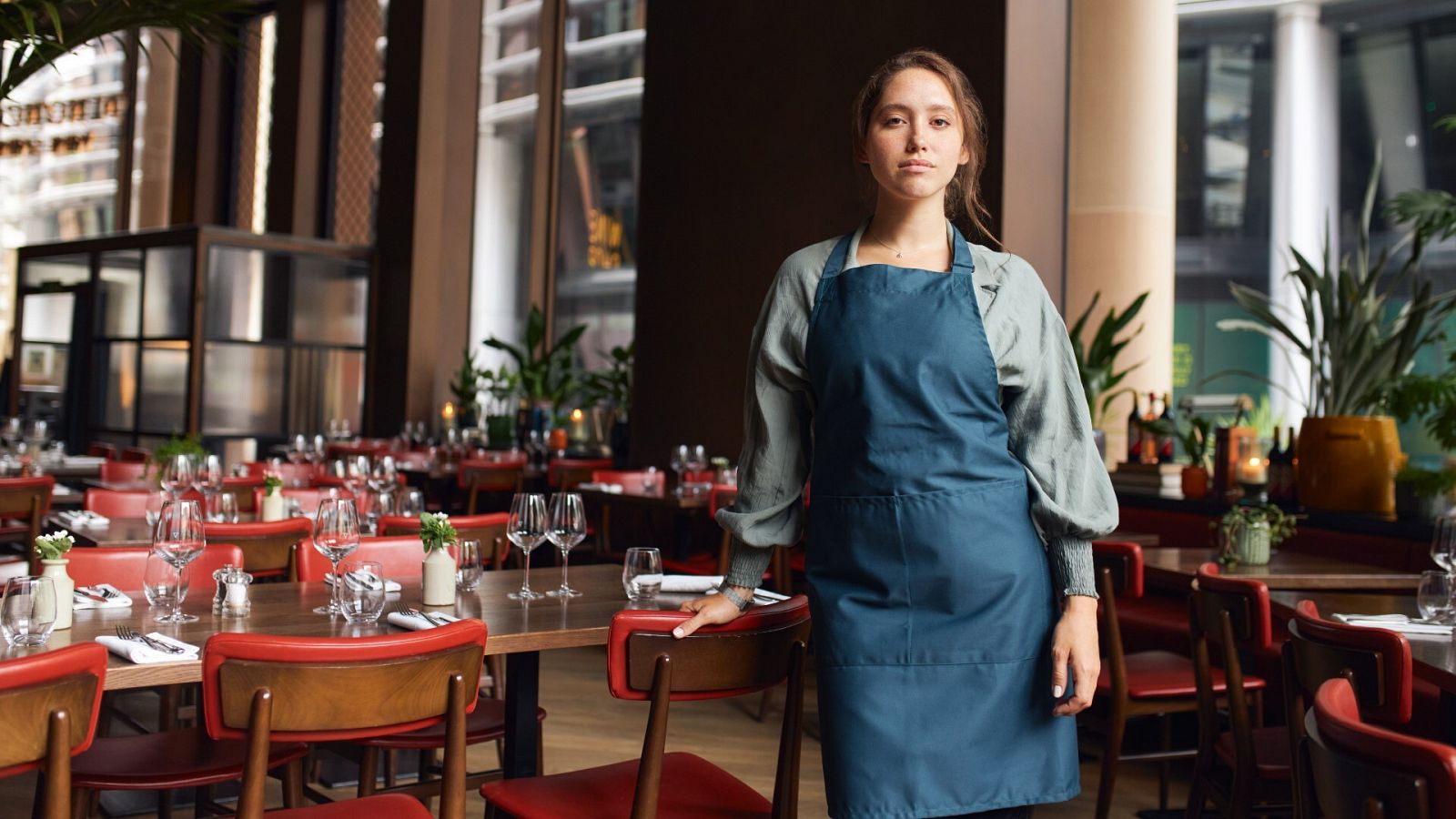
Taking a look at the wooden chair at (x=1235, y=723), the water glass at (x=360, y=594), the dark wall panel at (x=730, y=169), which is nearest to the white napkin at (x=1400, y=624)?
the wooden chair at (x=1235, y=723)

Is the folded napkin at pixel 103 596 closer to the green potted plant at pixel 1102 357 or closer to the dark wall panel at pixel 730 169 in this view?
the green potted plant at pixel 1102 357

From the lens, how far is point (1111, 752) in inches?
125

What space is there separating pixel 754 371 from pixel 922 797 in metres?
0.59

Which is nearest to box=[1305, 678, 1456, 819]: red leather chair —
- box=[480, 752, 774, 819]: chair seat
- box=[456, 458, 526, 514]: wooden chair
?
box=[480, 752, 774, 819]: chair seat

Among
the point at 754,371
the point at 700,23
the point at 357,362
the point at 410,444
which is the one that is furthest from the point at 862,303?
the point at 357,362

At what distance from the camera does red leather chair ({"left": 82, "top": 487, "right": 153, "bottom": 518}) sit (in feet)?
13.8

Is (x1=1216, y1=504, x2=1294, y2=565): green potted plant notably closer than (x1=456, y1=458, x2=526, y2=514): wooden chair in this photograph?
Yes

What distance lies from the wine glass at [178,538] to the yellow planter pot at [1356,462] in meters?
3.51

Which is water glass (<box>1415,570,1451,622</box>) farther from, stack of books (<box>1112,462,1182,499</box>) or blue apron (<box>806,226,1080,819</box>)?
stack of books (<box>1112,462,1182,499</box>)

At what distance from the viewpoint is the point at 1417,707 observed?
127 inches

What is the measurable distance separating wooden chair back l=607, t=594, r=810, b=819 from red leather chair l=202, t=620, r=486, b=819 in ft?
0.73

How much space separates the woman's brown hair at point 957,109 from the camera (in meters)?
1.66

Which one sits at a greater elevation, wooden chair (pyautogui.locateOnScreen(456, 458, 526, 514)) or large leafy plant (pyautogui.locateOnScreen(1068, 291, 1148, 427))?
large leafy plant (pyautogui.locateOnScreen(1068, 291, 1148, 427))

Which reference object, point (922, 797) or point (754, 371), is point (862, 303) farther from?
point (922, 797)
